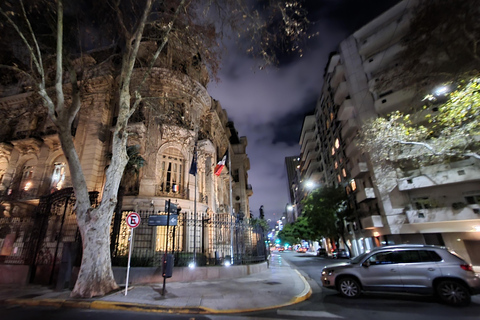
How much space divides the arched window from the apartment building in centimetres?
1777

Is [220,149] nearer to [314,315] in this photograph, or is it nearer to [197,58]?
[197,58]

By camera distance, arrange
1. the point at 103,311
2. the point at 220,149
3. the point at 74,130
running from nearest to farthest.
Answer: the point at 103,311, the point at 74,130, the point at 220,149

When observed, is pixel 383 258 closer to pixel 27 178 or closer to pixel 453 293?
pixel 453 293

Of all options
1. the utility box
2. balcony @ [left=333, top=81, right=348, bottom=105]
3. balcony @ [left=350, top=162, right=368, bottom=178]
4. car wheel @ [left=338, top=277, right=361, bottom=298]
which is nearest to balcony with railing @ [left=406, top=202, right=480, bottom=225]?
balcony @ [left=350, top=162, right=368, bottom=178]

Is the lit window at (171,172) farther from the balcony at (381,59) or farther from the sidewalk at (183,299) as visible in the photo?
the balcony at (381,59)

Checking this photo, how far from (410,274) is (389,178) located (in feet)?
62.6

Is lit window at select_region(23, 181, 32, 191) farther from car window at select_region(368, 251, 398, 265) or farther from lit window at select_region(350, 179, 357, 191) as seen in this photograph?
lit window at select_region(350, 179, 357, 191)

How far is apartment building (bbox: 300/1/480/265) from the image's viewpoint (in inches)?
761

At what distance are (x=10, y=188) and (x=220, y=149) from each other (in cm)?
2014

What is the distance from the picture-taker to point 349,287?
7.36 m

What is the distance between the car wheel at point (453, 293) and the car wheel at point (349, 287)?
7.03 feet

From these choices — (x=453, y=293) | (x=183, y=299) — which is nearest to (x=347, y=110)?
(x=453, y=293)

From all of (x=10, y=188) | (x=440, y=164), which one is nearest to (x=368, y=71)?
(x=440, y=164)

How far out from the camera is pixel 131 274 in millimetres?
9094
